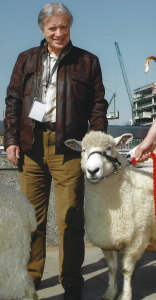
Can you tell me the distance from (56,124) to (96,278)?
1691 millimetres

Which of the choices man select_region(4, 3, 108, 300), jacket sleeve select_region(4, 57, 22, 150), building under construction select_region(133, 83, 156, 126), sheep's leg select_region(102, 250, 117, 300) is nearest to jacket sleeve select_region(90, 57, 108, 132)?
man select_region(4, 3, 108, 300)

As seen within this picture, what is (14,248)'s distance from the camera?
2.11m

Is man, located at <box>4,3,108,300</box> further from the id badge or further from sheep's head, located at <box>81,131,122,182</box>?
sheep's head, located at <box>81,131,122,182</box>

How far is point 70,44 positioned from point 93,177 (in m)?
1.26

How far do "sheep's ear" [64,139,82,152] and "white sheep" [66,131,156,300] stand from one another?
0.02 m

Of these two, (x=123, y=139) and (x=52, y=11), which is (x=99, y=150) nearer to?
(x=123, y=139)

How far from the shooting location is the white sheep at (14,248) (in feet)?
6.64

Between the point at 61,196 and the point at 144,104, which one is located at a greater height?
the point at 144,104

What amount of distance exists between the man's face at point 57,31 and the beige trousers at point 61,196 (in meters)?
0.78

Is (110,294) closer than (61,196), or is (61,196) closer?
(110,294)

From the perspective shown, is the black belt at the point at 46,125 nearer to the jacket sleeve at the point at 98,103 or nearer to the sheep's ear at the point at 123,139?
the jacket sleeve at the point at 98,103

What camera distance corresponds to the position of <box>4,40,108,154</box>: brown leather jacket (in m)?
2.97

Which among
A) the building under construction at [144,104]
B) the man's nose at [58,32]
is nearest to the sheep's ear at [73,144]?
the man's nose at [58,32]

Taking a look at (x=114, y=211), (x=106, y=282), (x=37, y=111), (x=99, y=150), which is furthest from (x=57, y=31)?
(x=106, y=282)
